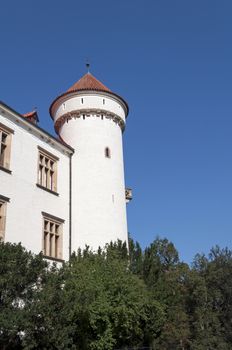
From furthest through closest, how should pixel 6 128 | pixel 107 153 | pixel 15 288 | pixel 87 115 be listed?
pixel 87 115 → pixel 107 153 → pixel 6 128 → pixel 15 288

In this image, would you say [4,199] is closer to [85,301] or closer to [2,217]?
[2,217]

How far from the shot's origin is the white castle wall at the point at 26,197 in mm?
21125

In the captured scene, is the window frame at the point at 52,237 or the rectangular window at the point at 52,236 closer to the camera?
the window frame at the point at 52,237

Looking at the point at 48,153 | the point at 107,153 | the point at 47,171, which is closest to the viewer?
the point at 47,171

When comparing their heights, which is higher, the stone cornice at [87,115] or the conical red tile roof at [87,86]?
the conical red tile roof at [87,86]

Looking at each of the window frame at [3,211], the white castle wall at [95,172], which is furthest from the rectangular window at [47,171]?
the window frame at [3,211]

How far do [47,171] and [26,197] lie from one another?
9.88 ft

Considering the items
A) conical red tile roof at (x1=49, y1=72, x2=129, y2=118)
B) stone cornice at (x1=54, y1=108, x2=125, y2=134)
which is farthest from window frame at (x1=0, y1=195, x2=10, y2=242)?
conical red tile roof at (x1=49, y1=72, x2=129, y2=118)

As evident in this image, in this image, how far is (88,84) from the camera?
30.5 meters

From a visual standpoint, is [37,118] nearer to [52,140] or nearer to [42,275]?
[52,140]

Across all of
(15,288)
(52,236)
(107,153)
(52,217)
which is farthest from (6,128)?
(15,288)

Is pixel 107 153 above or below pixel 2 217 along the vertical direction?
above

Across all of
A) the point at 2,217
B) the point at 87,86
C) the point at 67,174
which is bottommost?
the point at 2,217

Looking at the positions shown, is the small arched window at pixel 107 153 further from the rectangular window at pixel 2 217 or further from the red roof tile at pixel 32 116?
the rectangular window at pixel 2 217
